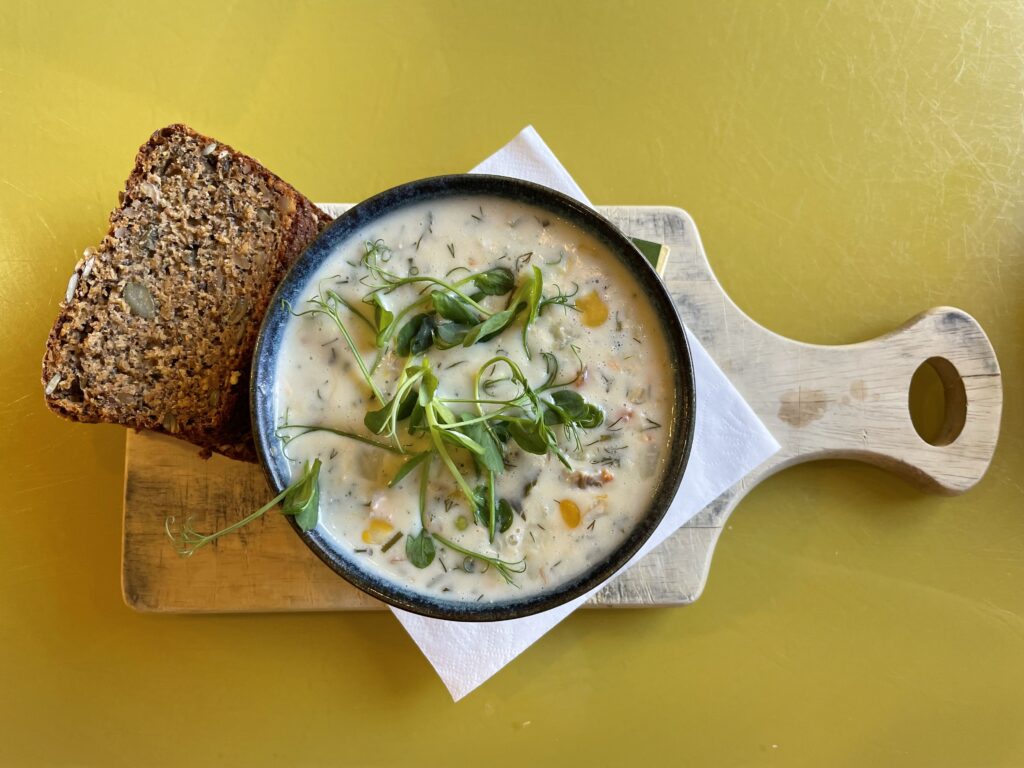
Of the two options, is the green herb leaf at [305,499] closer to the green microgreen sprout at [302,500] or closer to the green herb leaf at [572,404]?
the green microgreen sprout at [302,500]

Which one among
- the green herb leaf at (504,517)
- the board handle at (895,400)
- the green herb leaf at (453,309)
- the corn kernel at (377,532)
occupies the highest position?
the board handle at (895,400)

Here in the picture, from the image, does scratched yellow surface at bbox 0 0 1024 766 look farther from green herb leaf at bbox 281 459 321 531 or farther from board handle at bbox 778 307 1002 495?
green herb leaf at bbox 281 459 321 531

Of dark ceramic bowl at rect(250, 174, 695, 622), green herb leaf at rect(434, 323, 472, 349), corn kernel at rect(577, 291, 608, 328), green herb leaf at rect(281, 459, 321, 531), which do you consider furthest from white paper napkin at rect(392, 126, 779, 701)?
green herb leaf at rect(434, 323, 472, 349)

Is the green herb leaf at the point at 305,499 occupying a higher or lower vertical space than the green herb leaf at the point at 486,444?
lower

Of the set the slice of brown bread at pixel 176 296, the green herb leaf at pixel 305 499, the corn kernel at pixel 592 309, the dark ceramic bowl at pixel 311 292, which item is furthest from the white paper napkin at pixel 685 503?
the slice of brown bread at pixel 176 296

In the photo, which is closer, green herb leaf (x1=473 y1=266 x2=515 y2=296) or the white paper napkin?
green herb leaf (x1=473 y1=266 x2=515 y2=296)

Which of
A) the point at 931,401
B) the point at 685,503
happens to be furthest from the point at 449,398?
the point at 931,401

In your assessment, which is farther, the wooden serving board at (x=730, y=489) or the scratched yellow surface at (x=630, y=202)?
the scratched yellow surface at (x=630, y=202)
